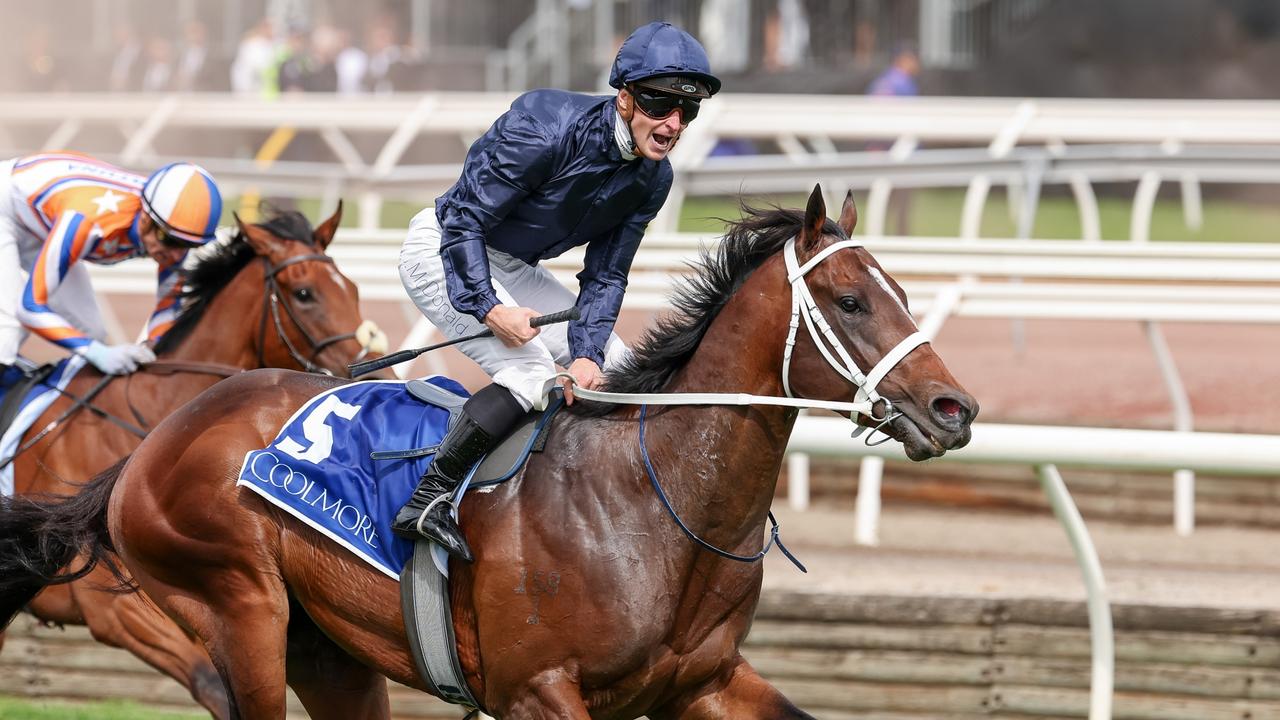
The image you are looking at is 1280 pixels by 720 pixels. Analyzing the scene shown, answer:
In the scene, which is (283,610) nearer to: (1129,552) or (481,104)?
Result: (1129,552)

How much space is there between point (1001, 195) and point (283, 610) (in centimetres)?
1331

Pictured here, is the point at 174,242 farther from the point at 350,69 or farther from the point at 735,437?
the point at 350,69

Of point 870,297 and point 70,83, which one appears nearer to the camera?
point 870,297

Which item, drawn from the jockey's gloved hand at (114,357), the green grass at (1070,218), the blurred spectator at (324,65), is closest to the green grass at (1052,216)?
the green grass at (1070,218)

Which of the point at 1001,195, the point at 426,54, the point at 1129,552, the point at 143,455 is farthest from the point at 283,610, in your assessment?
the point at 426,54

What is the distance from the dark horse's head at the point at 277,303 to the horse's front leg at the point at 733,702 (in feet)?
6.53

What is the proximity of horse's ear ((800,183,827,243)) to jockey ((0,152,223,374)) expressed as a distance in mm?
2586

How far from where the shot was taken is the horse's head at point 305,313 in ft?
16.4

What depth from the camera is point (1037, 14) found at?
16.1 metres

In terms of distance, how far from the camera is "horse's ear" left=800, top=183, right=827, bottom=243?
10.3ft

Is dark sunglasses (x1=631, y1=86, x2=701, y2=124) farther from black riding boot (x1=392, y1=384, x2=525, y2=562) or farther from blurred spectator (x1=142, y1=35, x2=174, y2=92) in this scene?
blurred spectator (x1=142, y1=35, x2=174, y2=92)

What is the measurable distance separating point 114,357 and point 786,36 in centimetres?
1241

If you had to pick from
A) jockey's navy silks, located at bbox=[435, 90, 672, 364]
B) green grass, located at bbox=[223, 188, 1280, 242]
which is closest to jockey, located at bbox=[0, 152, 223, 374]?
jockey's navy silks, located at bbox=[435, 90, 672, 364]

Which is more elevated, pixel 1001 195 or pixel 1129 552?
pixel 1001 195
